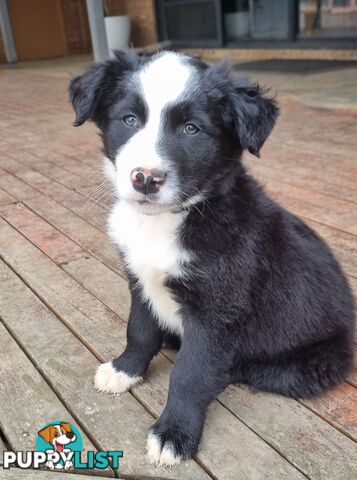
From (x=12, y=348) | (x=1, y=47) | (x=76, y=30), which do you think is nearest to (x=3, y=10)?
(x=1, y=47)

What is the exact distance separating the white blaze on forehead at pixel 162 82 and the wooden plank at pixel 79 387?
973mm

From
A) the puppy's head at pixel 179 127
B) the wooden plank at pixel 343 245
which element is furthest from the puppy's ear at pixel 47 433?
the wooden plank at pixel 343 245

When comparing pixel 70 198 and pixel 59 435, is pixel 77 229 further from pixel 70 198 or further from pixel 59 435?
pixel 59 435

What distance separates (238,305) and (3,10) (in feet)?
40.5

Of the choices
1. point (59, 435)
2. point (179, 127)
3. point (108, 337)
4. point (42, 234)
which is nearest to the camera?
point (179, 127)

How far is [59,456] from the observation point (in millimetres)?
1613

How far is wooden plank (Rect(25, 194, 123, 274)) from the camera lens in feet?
9.40

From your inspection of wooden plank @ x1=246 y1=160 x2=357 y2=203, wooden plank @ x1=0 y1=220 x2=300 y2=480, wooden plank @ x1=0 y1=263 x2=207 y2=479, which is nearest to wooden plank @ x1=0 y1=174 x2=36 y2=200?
wooden plank @ x1=0 y1=220 x2=300 y2=480

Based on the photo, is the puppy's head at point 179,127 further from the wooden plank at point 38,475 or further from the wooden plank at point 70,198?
the wooden plank at point 70,198

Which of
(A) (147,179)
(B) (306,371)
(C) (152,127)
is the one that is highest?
(C) (152,127)

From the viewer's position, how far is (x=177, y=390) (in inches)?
64.6

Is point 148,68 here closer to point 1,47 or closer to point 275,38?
point 275,38

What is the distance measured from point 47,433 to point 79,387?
24cm

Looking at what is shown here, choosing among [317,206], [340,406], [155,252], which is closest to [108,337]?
[155,252]
